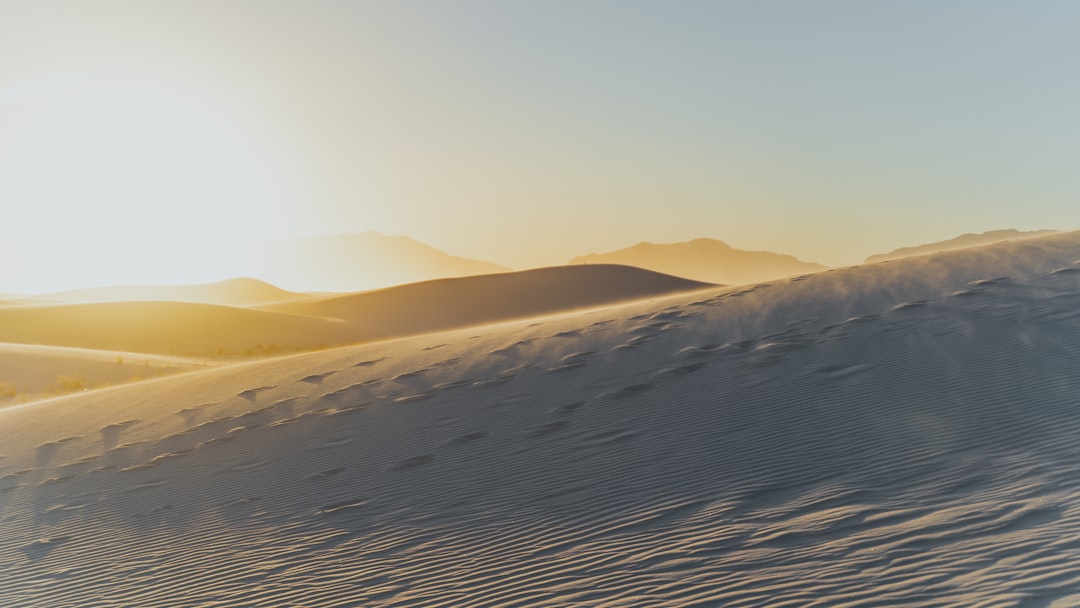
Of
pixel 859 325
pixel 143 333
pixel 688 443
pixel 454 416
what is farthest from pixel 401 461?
pixel 143 333

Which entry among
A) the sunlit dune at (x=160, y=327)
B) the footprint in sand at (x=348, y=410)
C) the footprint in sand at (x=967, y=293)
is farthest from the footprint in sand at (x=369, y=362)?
the sunlit dune at (x=160, y=327)

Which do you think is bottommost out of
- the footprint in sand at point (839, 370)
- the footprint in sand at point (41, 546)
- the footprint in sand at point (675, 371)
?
the footprint in sand at point (41, 546)

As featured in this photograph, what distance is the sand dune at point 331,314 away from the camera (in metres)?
40.5

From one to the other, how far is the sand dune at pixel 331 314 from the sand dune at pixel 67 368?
Result: 23.8 feet

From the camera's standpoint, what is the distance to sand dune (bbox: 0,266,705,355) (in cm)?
4047

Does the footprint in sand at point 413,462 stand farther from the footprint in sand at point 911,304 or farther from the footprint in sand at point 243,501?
the footprint in sand at point 911,304

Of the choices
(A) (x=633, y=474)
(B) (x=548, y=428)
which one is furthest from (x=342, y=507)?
(A) (x=633, y=474)

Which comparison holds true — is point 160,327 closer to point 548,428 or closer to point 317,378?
point 317,378

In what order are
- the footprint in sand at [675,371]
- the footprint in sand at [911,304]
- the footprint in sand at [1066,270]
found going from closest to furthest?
the footprint in sand at [675,371], the footprint in sand at [911,304], the footprint in sand at [1066,270]

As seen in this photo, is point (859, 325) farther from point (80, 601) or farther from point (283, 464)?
point (80, 601)

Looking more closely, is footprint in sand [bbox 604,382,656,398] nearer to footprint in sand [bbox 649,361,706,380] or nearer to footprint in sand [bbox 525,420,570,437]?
footprint in sand [bbox 649,361,706,380]

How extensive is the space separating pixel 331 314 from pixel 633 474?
1824 inches

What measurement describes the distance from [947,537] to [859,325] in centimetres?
605

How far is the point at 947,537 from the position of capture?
4.43m
